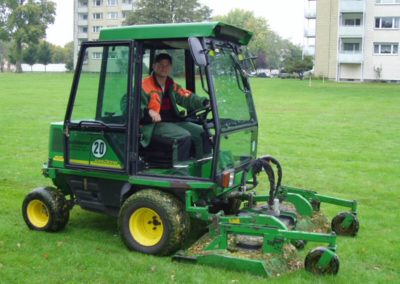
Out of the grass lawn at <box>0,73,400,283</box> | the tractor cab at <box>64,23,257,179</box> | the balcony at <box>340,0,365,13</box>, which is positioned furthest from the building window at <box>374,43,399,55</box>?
the tractor cab at <box>64,23,257,179</box>

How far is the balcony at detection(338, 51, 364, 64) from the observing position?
5744 centimetres

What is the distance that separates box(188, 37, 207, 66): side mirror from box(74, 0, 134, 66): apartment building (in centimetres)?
9048

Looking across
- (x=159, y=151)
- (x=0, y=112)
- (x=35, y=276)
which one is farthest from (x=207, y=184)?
(x=0, y=112)

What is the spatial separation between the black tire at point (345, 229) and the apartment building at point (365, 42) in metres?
52.4

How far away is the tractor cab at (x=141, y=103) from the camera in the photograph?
5988 millimetres

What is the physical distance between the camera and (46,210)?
681 centimetres

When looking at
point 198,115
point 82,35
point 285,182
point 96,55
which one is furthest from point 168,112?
point 82,35

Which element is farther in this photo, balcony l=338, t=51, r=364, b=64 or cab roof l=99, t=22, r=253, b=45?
balcony l=338, t=51, r=364, b=64

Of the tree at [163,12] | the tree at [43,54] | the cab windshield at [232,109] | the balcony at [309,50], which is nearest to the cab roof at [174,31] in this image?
the cab windshield at [232,109]

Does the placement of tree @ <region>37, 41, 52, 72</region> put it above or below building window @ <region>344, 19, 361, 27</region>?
below

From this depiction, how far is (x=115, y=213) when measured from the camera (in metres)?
6.57

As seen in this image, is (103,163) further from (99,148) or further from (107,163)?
(99,148)

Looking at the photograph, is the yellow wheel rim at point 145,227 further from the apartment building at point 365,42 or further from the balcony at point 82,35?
the balcony at point 82,35

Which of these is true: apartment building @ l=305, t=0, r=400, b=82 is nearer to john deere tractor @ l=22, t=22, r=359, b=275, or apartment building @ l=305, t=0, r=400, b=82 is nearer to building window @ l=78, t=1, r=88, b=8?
building window @ l=78, t=1, r=88, b=8
